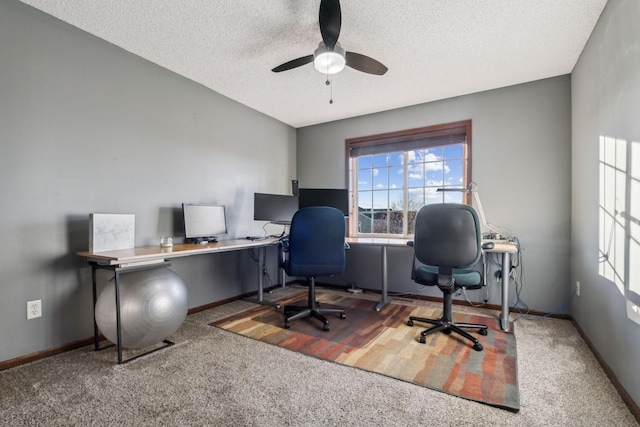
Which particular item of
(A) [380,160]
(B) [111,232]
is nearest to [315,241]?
(B) [111,232]

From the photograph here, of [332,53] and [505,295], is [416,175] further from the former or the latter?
[332,53]

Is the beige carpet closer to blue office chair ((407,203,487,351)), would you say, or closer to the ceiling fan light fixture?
blue office chair ((407,203,487,351))

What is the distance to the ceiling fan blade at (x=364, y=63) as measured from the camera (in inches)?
87.9

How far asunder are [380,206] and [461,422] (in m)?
3.00

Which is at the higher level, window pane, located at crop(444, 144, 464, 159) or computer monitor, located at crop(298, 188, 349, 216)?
window pane, located at crop(444, 144, 464, 159)

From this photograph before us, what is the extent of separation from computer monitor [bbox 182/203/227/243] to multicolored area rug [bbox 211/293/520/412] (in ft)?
2.91

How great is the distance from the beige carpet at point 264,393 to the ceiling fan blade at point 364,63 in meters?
2.21

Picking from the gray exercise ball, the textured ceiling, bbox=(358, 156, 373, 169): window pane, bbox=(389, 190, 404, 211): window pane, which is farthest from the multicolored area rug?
the textured ceiling

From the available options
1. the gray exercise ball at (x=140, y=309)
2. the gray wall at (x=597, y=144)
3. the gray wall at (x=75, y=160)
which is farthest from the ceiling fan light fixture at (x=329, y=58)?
the gray exercise ball at (x=140, y=309)

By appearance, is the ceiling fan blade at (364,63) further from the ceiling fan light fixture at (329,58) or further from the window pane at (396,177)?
the window pane at (396,177)

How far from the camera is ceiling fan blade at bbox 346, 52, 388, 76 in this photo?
2232 mm

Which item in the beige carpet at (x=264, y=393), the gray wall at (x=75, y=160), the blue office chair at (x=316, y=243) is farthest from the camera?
the blue office chair at (x=316, y=243)

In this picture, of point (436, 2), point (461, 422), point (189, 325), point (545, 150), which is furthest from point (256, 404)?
point (545, 150)

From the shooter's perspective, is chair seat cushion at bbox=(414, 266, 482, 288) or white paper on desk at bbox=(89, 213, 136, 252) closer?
white paper on desk at bbox=(89, 213, 136, 252)
